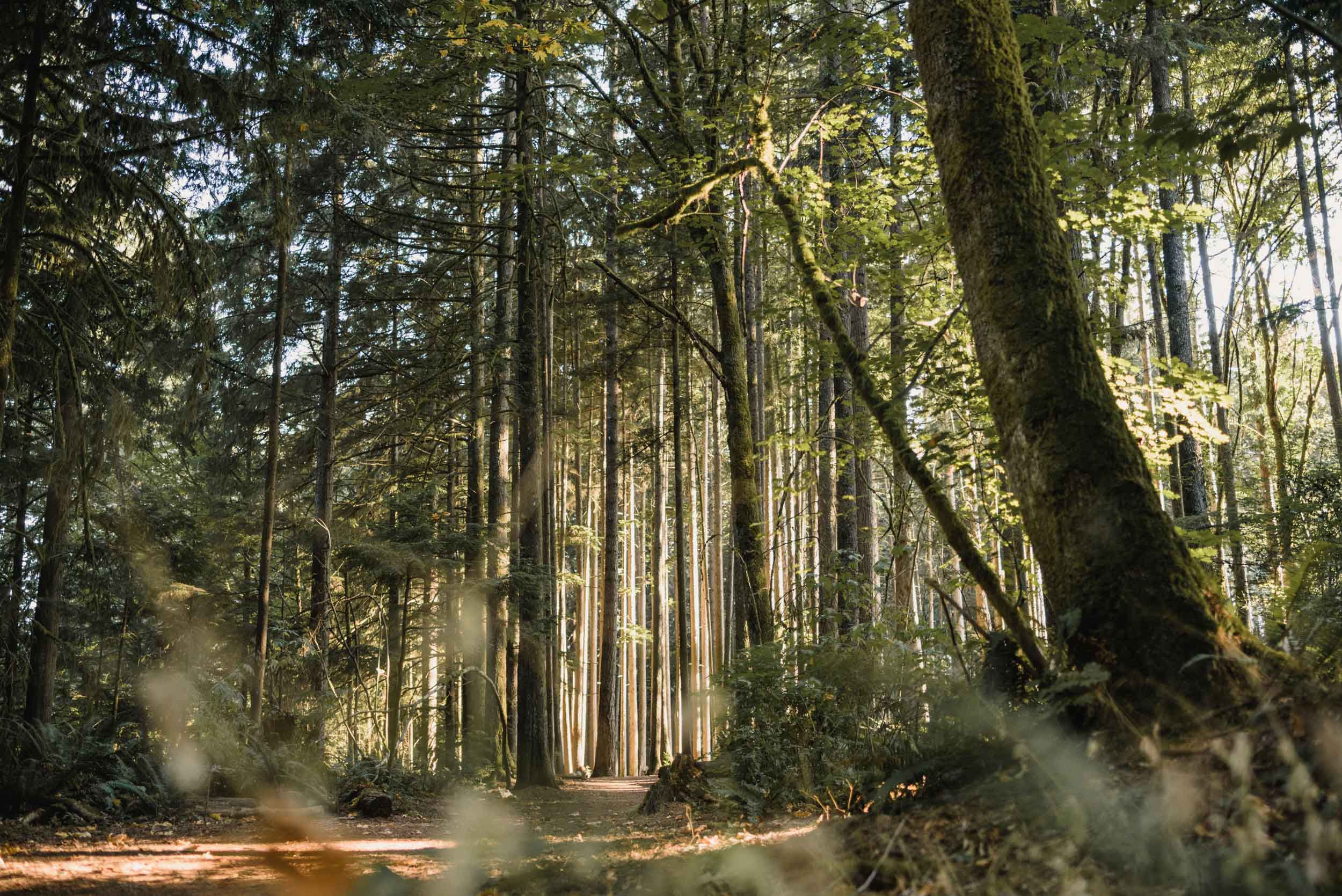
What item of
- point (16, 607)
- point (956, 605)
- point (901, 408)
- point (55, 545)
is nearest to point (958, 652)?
point (956, 605)

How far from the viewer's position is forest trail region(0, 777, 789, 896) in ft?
12.8

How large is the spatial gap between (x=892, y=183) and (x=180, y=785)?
9.06 m

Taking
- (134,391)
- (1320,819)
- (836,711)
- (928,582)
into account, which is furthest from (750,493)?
(134,391)

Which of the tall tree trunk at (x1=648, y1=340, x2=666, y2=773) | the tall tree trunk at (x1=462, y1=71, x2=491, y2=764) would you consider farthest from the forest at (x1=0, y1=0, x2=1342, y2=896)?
the tall tree trunk at (x1=648, y1=340, x2=666, y2=773)

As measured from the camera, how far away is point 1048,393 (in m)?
3.22

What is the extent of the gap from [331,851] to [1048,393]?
5.97 metres

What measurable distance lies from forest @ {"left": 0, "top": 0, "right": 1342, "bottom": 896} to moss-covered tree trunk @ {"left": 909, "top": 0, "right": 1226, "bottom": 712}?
2 centimetres

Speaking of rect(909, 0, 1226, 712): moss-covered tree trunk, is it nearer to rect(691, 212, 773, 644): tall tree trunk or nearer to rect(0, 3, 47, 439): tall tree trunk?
rect(691, 212, 773, 644): tall tree trunk

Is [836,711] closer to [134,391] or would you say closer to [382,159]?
[382,159]

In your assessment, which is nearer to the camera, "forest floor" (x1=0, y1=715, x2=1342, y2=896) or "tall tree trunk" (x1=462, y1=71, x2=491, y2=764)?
"forest floor" (x1=0, y1=715, x2=1342, y2=896)

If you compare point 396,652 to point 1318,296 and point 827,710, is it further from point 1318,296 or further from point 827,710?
point 1318,296

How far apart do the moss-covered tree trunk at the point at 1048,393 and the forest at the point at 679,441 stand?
16mm

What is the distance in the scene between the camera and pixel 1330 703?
228 centimetres

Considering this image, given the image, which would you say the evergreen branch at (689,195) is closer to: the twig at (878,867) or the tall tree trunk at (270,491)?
the tall tree trunk at (270,491)
